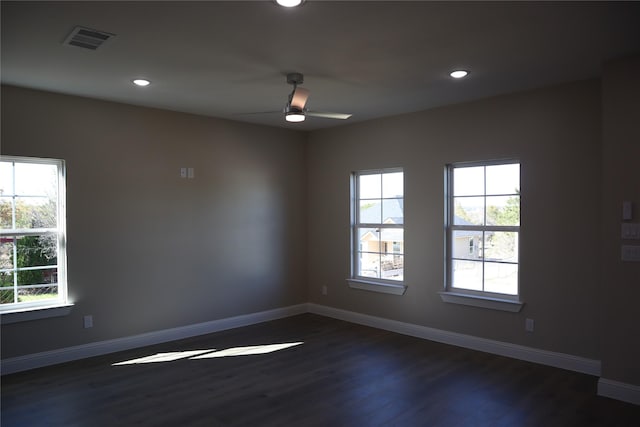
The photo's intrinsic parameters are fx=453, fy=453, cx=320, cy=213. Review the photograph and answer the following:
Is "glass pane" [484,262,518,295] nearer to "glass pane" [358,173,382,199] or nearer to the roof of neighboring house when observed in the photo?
the roof of neighboring house

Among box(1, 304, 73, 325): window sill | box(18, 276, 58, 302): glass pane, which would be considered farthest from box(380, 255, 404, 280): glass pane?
box(18, 276, 58, 302): glass pane

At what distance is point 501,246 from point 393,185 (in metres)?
1.54

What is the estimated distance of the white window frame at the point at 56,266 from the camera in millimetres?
4137

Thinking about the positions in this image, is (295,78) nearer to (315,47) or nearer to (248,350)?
(315,47)

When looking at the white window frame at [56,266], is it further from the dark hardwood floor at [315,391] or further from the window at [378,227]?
the window at [378,227]

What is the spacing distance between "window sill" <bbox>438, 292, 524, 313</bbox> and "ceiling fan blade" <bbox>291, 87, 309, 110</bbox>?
2656mm

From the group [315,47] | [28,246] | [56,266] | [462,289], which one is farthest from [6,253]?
[462,289]

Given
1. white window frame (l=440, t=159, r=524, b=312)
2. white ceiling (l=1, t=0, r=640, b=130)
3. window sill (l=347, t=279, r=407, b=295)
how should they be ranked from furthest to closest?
window sill (l=347, t=279, r=407, b=295)
white window frame (l=440, t=159, r=524, b=312)
white ceiling (l=1, t=0, r=640, b=130)

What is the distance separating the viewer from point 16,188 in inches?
166

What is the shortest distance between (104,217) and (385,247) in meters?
3.26

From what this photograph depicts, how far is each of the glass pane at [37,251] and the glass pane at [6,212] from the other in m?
0.17

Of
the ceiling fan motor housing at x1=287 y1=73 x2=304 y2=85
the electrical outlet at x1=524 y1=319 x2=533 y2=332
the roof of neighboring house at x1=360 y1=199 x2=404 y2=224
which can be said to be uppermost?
the ceiling fan motor housing at x1=287 y1=73 x2=304 y2=85

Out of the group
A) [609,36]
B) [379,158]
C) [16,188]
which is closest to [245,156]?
[379,158]

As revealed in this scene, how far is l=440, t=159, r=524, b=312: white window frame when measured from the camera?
4520 millimetres
